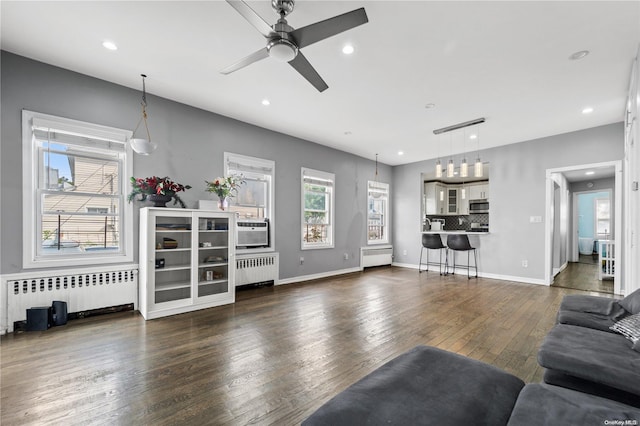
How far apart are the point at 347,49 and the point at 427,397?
288 cm

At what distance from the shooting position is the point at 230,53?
9.50 feet

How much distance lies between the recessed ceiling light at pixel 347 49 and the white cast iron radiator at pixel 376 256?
4.89 m

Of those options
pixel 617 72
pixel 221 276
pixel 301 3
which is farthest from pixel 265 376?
pixel 617 72

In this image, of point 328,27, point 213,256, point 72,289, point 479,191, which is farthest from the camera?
point 479,191

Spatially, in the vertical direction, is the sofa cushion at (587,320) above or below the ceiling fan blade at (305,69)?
below

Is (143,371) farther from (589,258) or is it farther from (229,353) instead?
(589,258)

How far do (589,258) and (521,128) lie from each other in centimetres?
696

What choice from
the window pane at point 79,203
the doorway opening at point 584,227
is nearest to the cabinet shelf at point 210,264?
the window pane at point 79,203

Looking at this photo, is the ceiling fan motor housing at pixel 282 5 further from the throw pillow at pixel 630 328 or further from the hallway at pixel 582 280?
the hallway at pixel 582 280

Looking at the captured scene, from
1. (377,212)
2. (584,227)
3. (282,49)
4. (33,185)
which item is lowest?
(584,227)

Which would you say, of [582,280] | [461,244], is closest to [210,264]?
[461,244]

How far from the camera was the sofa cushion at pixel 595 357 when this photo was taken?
4.47ft

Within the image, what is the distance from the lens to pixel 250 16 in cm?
185

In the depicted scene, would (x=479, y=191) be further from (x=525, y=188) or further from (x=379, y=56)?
(x=379, y=56)
